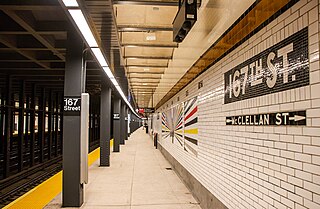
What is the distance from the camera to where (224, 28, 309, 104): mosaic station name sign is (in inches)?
77.0

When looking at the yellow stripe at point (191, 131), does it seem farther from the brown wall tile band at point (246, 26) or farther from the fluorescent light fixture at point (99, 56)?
the fluorescent light fixture at point (99, 56)

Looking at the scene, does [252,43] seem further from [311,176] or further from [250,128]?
[311,176]

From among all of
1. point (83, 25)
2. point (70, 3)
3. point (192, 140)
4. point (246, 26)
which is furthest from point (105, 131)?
point (246, 26)

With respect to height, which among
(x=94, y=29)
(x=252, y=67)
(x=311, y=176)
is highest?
(x=94, y=29)

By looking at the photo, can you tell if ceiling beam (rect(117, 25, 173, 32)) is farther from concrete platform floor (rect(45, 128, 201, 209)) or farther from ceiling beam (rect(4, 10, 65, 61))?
concrete platform floor (rect(45, 128, 201, 209))

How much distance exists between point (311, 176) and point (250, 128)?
1007 millimetres

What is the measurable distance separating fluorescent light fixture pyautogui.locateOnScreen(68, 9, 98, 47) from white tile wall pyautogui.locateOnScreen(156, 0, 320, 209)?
1875 mm

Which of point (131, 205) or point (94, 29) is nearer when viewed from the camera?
point (94, 29)

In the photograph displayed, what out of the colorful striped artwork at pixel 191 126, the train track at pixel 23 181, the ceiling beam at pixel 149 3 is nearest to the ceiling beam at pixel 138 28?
the ceiling beam at pixel 149 3

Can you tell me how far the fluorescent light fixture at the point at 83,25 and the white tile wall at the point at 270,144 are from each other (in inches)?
73.8

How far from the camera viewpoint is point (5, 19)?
183 inches

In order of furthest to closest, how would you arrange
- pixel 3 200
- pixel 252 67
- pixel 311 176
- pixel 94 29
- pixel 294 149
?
pixel 3 200
pixel 94 29
pixel 252 67
pixel 294 149
pixel 311 176

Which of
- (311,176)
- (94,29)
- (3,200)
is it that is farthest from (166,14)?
(3,200)

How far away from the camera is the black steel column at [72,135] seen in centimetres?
463
